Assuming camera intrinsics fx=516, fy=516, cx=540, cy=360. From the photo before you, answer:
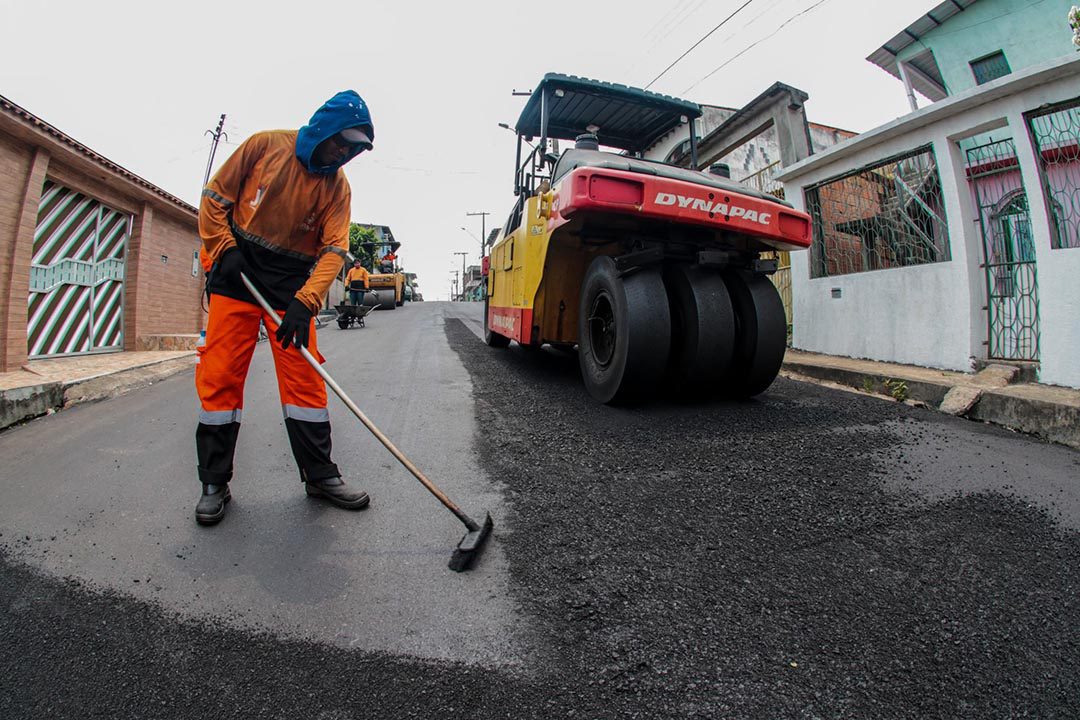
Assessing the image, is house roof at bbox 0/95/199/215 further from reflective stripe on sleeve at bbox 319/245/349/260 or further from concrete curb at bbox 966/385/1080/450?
concrete curb at bbox 966/385/1080/450

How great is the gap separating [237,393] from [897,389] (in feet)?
16.8

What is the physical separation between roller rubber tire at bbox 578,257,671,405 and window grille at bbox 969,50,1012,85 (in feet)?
38.2

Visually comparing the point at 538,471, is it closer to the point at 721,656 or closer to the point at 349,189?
the point at 721,656

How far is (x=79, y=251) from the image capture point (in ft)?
27.3

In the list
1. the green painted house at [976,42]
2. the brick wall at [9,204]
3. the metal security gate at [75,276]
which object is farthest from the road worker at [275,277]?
the green painted house at [976,42]

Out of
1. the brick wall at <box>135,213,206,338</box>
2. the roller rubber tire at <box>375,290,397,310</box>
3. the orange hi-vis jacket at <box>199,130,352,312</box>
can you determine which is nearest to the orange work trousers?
the orange hi-vis jacket at <box>199,130,352,312</box>

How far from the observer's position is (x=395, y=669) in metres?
1.33

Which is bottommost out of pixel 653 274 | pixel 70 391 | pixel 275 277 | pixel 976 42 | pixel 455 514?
pixel 455 514

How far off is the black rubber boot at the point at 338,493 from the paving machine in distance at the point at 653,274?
1.91m

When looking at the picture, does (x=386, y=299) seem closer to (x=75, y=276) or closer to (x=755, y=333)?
(x=75, y=276)

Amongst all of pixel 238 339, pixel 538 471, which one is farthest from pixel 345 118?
pixel 538 471

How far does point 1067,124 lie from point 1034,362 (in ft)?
6.59

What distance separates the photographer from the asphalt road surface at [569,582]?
1263 millimetres

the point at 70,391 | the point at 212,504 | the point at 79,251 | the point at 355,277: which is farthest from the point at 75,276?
the point at 212,504
